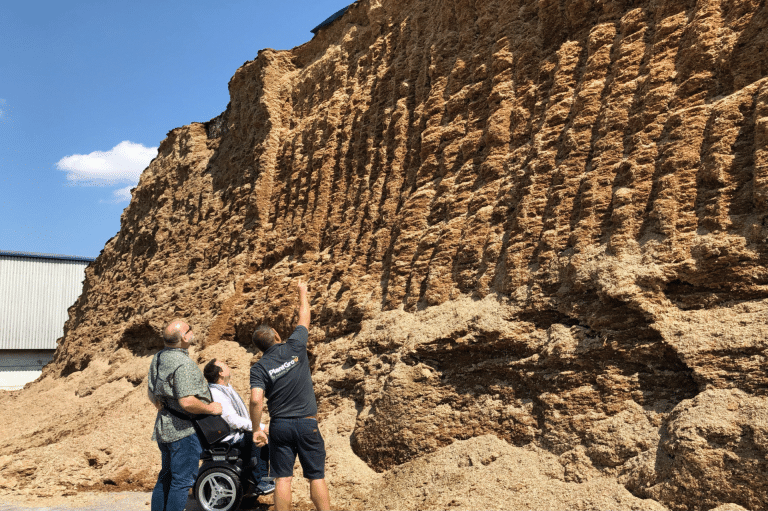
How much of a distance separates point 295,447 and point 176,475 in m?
0.94

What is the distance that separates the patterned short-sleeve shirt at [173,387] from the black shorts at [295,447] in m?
0.70

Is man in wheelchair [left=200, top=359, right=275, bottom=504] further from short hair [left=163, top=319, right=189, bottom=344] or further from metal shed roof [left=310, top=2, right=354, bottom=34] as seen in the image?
metal shed roof [left=310, top=2, right=354, bottom=34]

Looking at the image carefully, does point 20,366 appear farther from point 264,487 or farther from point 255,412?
point 255,412

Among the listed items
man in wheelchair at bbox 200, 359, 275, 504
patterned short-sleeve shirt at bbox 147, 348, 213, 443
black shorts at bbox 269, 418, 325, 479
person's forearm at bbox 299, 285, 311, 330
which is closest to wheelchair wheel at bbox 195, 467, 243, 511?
man in wheelchair at bbox 200, 359, 275, 504

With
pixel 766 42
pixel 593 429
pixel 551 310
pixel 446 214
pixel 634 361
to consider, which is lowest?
pixel 593 429

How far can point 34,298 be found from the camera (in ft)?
90.0

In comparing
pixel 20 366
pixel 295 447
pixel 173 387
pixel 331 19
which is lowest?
pixel 20 366

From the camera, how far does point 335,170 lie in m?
9.35

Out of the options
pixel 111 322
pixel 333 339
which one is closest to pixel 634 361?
pixel 333 339

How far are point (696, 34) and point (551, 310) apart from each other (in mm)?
2705

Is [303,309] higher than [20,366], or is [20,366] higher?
[303,309]

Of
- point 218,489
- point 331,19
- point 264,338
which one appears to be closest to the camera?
point 264,338

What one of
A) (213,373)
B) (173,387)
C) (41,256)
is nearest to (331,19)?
(213,373)

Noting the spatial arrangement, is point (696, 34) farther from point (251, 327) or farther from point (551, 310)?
point (251, 327)
